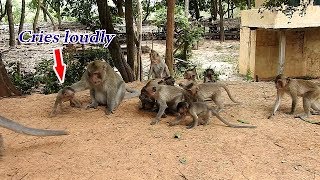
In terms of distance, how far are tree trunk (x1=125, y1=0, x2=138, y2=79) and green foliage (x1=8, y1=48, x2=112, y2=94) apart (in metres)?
1.73

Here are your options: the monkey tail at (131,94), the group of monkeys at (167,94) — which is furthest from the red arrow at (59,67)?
the group of monkeys at (167,94)

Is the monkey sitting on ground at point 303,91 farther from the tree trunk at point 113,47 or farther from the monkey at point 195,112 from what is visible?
the tree trunk at point 113,47

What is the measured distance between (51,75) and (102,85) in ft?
23.1

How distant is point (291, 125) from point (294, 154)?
4.65ft

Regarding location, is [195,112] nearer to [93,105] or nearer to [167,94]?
[167,94]

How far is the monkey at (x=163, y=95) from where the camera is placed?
732 centimetres

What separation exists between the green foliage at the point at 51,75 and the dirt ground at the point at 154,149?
606 cm

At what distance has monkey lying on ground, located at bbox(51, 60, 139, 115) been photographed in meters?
7.64

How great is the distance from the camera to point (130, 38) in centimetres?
1381

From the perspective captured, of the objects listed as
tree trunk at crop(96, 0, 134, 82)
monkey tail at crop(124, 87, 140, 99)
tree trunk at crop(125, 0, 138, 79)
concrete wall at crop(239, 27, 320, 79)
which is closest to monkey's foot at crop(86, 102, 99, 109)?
monkey tail at crop(124, 87, 140, 99)

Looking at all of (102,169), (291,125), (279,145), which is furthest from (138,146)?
(291,125)

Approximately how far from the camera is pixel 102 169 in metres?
5.21

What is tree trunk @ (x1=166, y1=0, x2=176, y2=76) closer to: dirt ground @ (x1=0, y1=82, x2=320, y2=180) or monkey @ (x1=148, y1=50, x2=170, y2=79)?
monkey @ (x1=148, y1=50, x2=170, y2=79)

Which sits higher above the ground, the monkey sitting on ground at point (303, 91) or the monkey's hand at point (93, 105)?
the monkey sitting on ground at point (303, 91)
